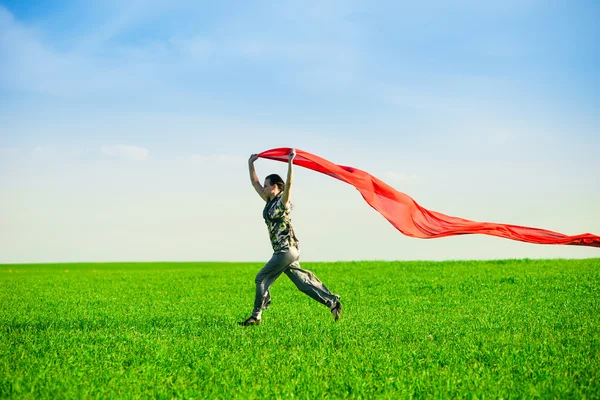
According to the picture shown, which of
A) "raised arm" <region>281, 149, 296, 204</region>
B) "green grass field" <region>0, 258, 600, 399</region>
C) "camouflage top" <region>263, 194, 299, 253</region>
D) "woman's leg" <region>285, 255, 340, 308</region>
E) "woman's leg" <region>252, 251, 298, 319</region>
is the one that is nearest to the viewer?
"green grass field" <region>0, 258, 600, 399</region>

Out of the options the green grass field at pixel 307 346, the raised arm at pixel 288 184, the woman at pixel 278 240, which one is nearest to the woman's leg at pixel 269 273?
the woman at pixel 278 240

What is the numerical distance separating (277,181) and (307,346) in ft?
10.3

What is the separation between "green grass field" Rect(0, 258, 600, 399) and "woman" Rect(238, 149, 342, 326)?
0.72 m

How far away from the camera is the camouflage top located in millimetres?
11281

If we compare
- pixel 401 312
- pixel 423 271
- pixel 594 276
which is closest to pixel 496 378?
pixel 401 312

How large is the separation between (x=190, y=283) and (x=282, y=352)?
56.9 feet

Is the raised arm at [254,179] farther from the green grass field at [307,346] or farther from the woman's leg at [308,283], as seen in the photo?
the green grass field at [307,346]

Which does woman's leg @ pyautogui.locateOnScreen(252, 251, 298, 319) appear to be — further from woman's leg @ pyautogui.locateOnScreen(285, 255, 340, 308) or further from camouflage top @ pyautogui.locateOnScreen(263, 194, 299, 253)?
woman's leg @ pyautogui.locateOnScreen(285, 255, 340, 308)

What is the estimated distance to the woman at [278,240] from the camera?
11.3 m

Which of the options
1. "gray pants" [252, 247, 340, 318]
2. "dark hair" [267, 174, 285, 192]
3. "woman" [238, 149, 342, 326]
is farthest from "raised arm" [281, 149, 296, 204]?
"gray pants" [252, 247, 340, 318]

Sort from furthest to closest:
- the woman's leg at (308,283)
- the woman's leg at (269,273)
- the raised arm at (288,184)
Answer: the woman's leg at (308,283) → the woman's leg at (269,273) → the raised arm at (288,184)

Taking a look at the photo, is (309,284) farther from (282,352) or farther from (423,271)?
(423,271)

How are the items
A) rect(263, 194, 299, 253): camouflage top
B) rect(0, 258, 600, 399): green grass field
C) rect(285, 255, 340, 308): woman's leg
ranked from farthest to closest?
rect(285, 255, 340, 308): woman's leg
rect(263, 194, 299, 253): camouflage top
rect(0, 258, 600, 399): green grass field

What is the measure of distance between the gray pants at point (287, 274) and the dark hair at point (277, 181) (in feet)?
3.88
